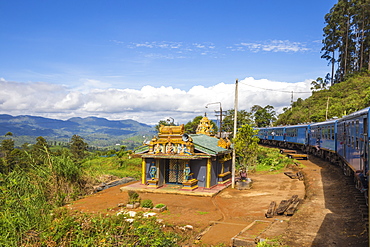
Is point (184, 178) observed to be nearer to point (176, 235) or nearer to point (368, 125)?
point (176, 235)

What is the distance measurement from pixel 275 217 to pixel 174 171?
988 centimetres

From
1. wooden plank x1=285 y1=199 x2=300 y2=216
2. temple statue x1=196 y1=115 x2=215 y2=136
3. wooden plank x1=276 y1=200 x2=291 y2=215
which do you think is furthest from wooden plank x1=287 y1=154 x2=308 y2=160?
wooden plank x1=285 y1=199 x2=300 y2=216

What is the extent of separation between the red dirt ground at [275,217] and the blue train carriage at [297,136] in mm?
11282

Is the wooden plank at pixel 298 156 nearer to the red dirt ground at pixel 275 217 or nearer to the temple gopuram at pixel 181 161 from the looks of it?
the red dirt ground at pixel 275 217

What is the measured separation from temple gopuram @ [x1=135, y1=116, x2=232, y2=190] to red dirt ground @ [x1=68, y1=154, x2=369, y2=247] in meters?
1.47

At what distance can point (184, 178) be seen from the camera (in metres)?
19.8

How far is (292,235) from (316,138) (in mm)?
21482

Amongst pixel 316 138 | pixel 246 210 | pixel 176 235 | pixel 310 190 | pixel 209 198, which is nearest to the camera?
pixel 176 235

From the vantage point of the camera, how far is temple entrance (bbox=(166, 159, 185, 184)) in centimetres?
2112

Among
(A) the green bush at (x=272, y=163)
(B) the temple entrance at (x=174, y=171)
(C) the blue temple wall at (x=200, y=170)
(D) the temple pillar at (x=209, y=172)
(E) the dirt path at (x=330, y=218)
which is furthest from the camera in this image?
(A) the green bush at (x=272, y=163)

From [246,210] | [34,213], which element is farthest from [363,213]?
[34,213]

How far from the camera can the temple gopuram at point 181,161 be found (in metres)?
19.7

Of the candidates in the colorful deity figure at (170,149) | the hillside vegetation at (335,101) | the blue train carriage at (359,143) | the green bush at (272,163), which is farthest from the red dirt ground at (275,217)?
the hillside vegetation at (335,101)

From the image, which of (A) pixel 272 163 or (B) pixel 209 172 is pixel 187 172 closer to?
(B) pixel 209 172
